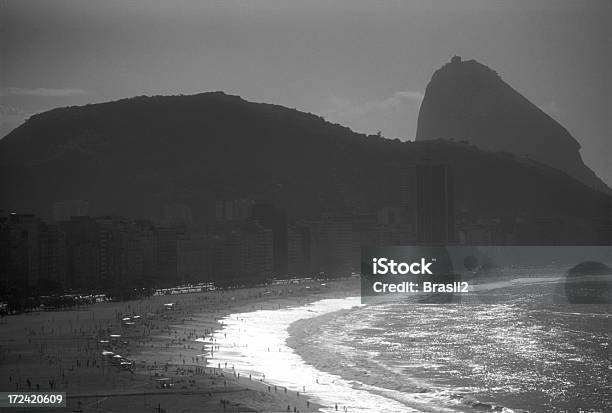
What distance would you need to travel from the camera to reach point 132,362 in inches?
1372

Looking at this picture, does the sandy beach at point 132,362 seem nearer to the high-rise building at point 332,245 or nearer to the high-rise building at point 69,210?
the high-rise building at point 332,245

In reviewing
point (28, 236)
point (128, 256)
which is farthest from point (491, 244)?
point (28, 236)

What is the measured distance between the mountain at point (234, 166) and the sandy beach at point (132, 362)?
8407 centimetres

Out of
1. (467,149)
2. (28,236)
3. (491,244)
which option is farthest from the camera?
(467,149)

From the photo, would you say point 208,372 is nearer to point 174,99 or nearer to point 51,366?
point 51,366

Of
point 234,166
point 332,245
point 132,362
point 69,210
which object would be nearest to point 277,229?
point 332,245

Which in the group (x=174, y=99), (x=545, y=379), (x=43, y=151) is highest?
(x=174, y=99)

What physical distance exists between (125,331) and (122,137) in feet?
403

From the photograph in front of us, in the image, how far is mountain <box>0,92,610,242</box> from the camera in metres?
146

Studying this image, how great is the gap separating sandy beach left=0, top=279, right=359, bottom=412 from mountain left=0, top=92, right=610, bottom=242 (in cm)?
8407

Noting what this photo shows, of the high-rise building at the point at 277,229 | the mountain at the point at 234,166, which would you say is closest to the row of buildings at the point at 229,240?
the high-rise building at the point at 277,229

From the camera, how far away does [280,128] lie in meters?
170

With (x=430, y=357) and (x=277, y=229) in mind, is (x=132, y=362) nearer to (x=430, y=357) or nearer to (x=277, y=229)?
(x=430, y=357)

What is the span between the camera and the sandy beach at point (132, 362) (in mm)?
28594
